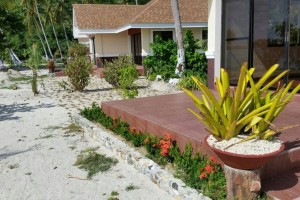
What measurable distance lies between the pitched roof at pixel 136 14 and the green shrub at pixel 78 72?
16.5 feet

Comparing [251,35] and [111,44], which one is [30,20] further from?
[251,35]

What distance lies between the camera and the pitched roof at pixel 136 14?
16.8 metres

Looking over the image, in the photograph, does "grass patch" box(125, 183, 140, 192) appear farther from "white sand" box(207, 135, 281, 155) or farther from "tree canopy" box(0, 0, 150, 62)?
"tree canopy" box(0, 0, 150, 62)

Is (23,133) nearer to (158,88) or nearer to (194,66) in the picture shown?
(158,88)

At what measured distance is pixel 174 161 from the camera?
421 cm

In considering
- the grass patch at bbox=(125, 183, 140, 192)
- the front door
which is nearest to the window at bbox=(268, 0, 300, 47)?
the grass patch at bbox=(125, 183, 140, 192)

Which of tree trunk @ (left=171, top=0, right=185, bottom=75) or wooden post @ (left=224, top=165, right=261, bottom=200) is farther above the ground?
tree trunk @ (left=171, top=0, right=185, bottom=75)

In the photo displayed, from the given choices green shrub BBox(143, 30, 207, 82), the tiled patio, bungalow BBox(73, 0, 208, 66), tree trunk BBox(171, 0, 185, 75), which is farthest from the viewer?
bungalow BBox(73, 0, 208, 66)

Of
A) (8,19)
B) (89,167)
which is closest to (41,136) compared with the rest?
(89,167)

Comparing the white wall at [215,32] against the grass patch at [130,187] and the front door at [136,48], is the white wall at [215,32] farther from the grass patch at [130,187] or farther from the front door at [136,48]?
the front door at [136,48]

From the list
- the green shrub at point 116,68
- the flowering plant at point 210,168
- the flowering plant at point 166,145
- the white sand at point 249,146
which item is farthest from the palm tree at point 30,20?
the white sand at point 249,146

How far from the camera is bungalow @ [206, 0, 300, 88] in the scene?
6.88 m

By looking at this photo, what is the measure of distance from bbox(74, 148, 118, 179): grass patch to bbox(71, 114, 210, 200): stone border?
0.21 meters

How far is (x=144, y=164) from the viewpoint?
432cm
